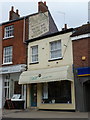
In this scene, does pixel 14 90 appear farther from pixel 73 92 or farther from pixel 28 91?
pixel 73 92

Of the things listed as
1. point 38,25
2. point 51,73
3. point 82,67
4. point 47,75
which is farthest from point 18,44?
point 82,67

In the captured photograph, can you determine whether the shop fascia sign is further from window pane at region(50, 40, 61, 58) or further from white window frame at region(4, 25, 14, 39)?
white window frame at region(4, 25, 14, 39)

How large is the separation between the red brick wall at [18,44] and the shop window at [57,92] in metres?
3.90

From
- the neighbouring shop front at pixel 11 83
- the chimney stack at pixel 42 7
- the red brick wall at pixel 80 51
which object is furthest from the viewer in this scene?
the chimney stack at pixel 42 7

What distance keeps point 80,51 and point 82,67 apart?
1403mm

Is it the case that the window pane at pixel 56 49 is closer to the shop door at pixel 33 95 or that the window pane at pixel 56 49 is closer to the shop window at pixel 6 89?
the shop door at pixel 33 95

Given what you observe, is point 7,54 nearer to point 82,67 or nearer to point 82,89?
point 82,67

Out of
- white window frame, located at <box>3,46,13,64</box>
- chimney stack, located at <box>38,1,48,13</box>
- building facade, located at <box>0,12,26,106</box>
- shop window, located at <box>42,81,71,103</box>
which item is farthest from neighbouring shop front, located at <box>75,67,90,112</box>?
chimney stack, located at <box>38,1,48,13</box>

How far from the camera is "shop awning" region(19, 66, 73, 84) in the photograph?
1612 centimetres

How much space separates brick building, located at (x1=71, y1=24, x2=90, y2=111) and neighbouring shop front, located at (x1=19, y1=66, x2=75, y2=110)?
1.94 feet

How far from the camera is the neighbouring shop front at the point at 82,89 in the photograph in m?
15.5

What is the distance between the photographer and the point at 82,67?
15.8m

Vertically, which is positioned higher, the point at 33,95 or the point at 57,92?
the point at 57,92

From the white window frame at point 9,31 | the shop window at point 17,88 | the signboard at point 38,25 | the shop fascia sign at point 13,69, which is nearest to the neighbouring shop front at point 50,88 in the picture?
the shop fascia sign at point 13,69
